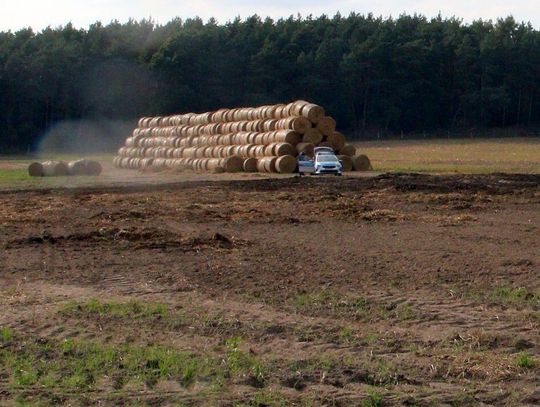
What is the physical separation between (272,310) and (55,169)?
3842cm

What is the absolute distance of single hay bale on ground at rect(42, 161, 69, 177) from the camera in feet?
158

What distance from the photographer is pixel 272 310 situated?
11.7 meters

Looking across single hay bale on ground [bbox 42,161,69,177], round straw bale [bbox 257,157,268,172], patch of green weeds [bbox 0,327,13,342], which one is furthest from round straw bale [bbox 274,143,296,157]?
patch of green weeds [bbox 0,327,13,342]

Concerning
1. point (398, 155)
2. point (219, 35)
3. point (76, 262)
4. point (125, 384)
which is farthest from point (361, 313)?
point (219, 35)

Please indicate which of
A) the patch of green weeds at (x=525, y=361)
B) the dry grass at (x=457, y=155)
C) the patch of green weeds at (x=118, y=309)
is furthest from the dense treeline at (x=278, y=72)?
the patch of green weeds at (x=525, y=361)

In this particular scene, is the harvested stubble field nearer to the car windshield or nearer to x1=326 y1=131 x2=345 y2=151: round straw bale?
the car windshield

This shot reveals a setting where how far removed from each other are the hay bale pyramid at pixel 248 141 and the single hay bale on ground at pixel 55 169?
22.6ft

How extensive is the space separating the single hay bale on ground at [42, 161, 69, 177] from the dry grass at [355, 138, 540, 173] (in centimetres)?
1602

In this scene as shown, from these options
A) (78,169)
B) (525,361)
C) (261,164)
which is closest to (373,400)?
(525,361)

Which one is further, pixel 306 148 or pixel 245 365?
pixel 306 148

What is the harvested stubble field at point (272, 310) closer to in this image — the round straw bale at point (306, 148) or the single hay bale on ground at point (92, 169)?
the round straw bale at point (306, 148)

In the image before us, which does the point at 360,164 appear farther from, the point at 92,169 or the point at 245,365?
the point at 245,365

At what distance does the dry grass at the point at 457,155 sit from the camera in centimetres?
5059

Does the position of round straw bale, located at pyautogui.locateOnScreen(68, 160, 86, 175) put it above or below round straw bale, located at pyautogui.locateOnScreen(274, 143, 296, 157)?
below
